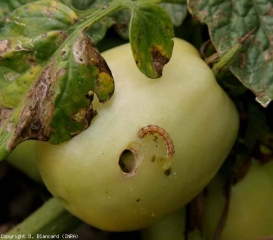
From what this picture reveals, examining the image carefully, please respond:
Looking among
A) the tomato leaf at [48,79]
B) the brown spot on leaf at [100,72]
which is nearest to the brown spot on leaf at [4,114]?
the tomato leaf at [48,79]

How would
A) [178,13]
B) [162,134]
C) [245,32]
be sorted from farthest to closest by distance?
[178,13], [245,32], [162,134]

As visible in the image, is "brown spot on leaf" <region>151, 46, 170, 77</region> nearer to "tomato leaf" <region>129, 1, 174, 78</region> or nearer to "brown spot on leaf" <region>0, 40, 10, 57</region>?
"tomato leaf" <region>129, 1, 174, 78</region>

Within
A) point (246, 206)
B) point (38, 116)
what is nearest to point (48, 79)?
point (38, 116)

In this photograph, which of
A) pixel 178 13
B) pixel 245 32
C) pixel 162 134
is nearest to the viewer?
pixel 162 134

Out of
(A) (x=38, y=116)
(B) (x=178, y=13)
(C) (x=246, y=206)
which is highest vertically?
(A) (x=38, y=116)

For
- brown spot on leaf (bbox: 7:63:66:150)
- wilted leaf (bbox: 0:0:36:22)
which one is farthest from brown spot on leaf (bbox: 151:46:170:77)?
wilted leaf (bbox: 0:0:36:22)

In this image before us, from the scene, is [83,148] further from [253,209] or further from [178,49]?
[253,209]

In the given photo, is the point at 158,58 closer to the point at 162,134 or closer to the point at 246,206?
the point at 162,134
